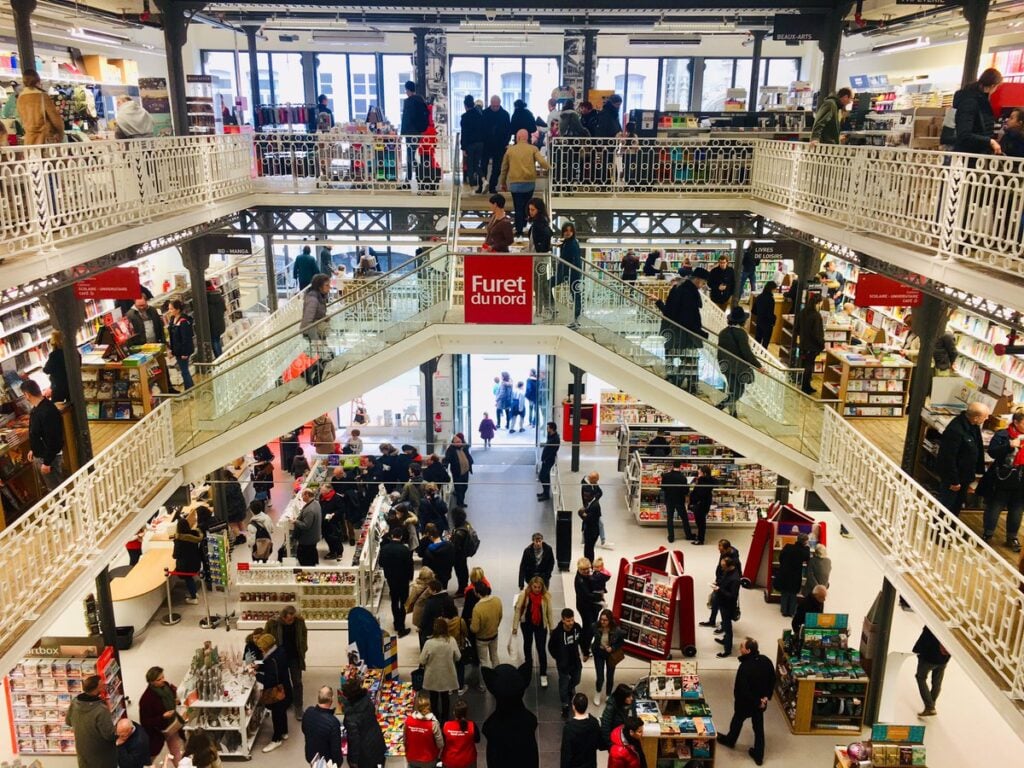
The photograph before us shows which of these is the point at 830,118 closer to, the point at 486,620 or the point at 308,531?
the point at 486,620

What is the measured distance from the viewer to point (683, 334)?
34.1ft

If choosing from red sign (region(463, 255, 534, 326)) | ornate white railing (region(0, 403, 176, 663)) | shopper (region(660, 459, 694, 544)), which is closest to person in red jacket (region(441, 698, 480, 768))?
ornate white railing (region(0, 403, 176, 663))

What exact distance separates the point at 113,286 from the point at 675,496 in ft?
30.0

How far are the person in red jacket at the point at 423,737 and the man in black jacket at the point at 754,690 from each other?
334 centimetres

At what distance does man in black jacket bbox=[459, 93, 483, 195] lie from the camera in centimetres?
1337

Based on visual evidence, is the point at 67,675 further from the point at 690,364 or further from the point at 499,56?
the point at 499,56

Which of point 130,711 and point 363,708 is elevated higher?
point 363,708

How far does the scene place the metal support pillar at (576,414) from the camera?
52.2ft

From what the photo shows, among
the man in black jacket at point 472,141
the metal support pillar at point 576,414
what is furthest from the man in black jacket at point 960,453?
the man in black jacket at point 472,141

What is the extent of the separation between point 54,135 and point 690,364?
7656mm

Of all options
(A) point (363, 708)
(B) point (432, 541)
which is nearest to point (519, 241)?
(B) point (432, 541)

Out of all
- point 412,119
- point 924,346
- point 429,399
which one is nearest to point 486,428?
point 429,399

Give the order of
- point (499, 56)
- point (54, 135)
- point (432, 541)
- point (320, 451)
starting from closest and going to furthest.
Answer: point (54, 135)
point (432, 541)
point (320, 451)
point (499, 56)

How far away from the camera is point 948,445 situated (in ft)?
25.7
